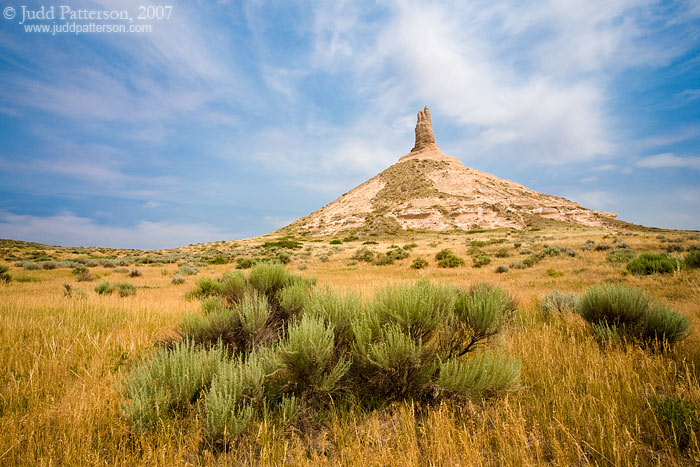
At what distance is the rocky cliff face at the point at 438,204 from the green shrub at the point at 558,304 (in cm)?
4978

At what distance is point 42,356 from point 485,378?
5.31 metres

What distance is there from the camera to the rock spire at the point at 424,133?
98000 millimetres

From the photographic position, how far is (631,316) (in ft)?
13.2

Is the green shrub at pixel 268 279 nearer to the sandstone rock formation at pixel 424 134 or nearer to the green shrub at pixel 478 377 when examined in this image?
the green shrub at pixel 478 377

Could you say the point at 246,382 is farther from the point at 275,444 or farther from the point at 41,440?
the point at 41,440

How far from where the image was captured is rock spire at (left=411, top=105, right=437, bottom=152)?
98.0 metres

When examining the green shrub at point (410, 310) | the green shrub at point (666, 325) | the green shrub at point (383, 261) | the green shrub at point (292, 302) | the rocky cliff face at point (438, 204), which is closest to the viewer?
the green shrub at point (410, 310)

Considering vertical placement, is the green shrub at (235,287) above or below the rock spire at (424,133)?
below

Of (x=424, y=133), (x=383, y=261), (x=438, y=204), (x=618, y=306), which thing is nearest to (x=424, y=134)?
(x=424, y=133)

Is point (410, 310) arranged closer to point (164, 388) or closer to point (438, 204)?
point (164, 388)

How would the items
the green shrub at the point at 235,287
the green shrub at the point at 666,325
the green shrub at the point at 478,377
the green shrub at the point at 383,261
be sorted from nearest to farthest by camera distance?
the green shrub at the point at 478,377 → the green shrub at the point at 666,325 → the green shrub at the point at 235,287 → the green shrub at the point at 383,261

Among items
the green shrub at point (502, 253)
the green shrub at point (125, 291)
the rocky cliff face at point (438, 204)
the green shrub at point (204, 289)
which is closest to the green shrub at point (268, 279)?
the green shrub at point (204, 289)

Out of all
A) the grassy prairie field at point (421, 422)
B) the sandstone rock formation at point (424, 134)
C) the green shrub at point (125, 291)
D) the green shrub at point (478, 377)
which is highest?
the sandstone rock formation at point (424, 134)

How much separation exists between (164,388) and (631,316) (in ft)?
19.9
